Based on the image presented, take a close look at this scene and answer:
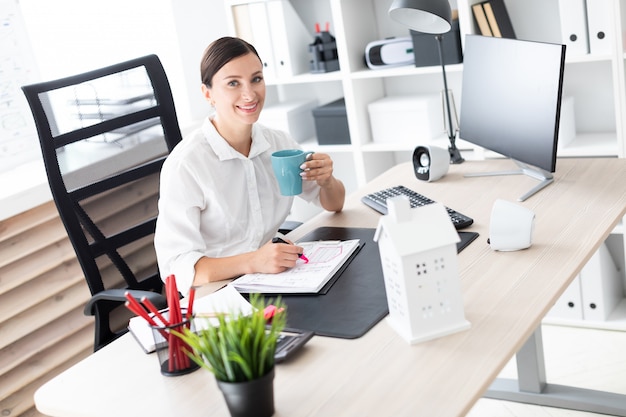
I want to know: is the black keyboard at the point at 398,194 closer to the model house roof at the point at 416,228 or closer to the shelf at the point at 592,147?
the model house roof at the point at 416,228

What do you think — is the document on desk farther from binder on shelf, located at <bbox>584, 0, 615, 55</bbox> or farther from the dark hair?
binder on shelf, located at <bbox>584, 0, 615, 55</bbox>

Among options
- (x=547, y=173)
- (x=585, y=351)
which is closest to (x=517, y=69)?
(x=547, y=173)

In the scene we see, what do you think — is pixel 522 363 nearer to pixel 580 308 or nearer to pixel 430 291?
pixel 580 308

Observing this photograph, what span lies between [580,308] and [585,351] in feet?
0.73

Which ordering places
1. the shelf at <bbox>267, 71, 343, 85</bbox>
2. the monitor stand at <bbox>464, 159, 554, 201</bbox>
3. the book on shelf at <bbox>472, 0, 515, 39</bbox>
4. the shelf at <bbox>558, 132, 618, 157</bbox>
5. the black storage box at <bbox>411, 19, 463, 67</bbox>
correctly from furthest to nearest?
the shelf at <bbox>267, 71, 343, 85</bbox> < the black storage box at <bbox>411, 19, 463, 67</bbox> < the book on shelf at <bbox>472, 0, 515, 39</bbox> < the shelf at <bbox>558, 132, 618, 157</bbox> < the monitor stand at <bbox>464, 159, 554, 201</bbox>

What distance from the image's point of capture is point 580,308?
3062mm

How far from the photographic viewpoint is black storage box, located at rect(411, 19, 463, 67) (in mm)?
3137

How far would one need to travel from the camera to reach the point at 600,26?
2803 mm

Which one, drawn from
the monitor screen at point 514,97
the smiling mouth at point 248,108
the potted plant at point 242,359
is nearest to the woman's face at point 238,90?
the smiling mouth at point 248,108

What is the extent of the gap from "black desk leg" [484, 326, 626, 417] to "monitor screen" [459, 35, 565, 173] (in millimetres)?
611

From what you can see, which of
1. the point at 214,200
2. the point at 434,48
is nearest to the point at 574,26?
→ the point at 434,48

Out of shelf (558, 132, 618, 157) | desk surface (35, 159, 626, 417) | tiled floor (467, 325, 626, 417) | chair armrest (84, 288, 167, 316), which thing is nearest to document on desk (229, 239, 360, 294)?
desk surface (35, 159, 626, 417)

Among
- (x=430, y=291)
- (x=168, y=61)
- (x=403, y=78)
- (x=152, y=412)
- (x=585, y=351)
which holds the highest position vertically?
(x=168, y=61)

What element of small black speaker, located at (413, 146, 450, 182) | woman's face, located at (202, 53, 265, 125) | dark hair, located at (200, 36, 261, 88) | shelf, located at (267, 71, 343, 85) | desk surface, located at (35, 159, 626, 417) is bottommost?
desk surface, located at (35, 159, 626, 417)
